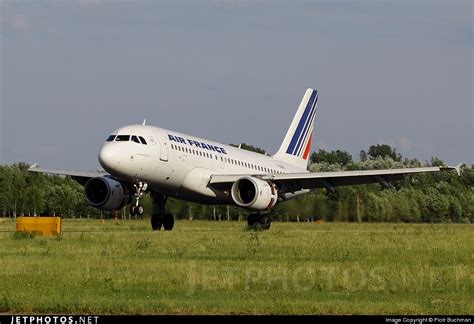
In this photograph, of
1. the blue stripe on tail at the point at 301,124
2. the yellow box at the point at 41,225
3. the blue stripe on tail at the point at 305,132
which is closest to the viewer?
the yellow box at the point at 41,225

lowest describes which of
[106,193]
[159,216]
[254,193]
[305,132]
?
[159,216]

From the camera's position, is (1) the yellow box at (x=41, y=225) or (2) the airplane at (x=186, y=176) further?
(2) the airplane at (x=186, y=176)

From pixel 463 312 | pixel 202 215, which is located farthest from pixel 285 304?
pixel 202 215

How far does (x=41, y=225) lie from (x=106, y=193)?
552 cm

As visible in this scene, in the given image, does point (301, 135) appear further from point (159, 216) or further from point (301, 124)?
point (159, 216)

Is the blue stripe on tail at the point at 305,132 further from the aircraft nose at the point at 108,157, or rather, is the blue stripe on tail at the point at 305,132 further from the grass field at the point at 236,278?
the grass field at the point at 236,278

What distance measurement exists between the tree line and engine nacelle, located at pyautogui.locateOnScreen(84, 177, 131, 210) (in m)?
1.71

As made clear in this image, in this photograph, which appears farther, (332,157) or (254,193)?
(332,157)

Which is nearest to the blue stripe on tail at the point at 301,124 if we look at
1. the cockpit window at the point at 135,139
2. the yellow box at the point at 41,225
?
the cockpit window at the point at 135,139

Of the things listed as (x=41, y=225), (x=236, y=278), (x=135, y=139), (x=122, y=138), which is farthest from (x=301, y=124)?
(x=236, y=278)

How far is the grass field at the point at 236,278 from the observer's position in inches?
674

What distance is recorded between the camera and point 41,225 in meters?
41.3

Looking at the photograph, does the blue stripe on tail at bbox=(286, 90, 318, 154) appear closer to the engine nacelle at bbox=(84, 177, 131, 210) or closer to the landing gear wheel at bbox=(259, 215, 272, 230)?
the landing gear wheel at bbox=(259, 215, 272, 230)

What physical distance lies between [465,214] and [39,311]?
46.9 metres
